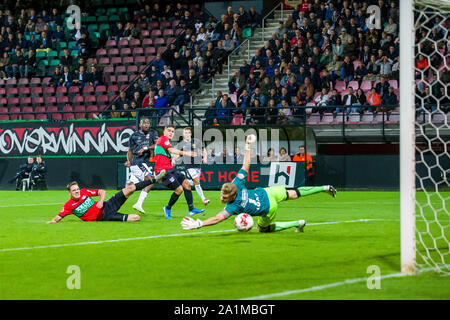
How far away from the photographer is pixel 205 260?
9.08 meters

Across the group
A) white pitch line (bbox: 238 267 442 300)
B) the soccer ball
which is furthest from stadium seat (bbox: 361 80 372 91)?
white pitch line (bbox: 238 267 442 300)

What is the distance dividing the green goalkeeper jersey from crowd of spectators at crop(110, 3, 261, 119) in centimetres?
1645

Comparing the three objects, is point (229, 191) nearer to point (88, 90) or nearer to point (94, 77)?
point (88, 90)

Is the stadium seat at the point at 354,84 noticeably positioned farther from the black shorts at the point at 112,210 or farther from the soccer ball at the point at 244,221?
the soccer ball at the point at 244,221

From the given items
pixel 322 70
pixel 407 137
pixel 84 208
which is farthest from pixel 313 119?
pixel 407 137

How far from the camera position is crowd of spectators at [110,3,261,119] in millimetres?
28203

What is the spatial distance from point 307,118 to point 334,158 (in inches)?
62.0

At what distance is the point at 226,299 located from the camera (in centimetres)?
662

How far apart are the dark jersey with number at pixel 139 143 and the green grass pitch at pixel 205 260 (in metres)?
2.05

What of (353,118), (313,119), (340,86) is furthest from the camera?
(340,86)

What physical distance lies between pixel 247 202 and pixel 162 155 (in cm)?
469

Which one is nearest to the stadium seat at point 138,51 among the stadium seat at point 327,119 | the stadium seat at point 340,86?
the stadium seat at point 340,86
